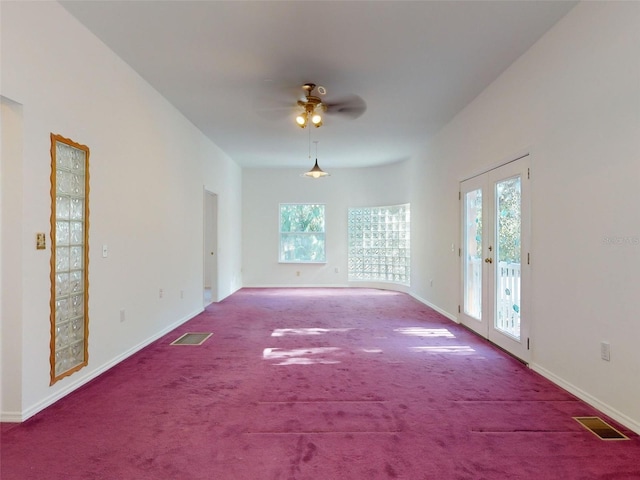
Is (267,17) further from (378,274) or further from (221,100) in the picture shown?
(378,274)

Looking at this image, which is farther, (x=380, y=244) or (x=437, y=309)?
(x=380, y=244)

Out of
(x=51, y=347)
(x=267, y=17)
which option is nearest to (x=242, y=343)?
(x=51, y=347)

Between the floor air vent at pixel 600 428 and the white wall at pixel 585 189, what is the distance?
110 millimetres

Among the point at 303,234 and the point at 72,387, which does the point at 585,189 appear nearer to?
the point at 72,387

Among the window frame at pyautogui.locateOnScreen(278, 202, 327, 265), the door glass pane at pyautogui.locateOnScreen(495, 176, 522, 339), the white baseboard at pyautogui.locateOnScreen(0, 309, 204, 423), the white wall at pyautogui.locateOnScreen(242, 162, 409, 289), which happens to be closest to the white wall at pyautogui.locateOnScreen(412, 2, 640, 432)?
the door glass pane at pyautogui.locateOnScreen(495, 176, 522, 339)

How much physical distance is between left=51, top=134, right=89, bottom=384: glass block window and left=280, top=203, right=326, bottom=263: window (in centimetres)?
595

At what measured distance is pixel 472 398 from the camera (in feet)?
8.45

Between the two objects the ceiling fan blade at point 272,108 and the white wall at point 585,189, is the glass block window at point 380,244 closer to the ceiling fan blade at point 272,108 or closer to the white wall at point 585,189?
the ceiling fan blade at point 272,108

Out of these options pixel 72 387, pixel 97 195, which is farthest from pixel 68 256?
pixel 72 387

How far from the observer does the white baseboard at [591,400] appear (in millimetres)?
2129

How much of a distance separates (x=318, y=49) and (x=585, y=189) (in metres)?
2.41

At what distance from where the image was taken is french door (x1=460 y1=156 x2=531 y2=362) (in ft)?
10.8

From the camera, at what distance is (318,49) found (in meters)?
3.09

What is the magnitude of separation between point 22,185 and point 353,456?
2608 millimetres
